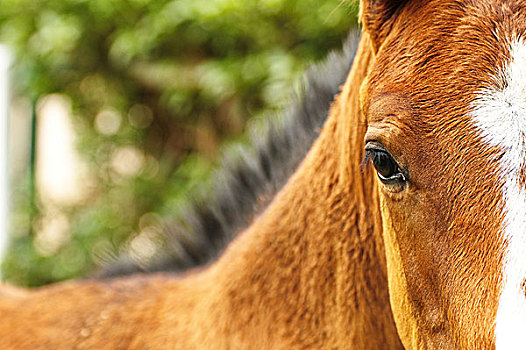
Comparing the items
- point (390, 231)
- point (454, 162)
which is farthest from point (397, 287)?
point (454, 162)

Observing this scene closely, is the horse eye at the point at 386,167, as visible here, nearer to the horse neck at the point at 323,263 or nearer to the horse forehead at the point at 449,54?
the horse forehead at the point at 449,54

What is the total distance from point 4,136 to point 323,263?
408 cm

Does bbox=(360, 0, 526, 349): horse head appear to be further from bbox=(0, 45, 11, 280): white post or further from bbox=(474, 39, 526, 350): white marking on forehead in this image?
bbox=(0, 45, 11, 280): white post

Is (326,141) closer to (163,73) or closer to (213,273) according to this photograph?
(213,273)

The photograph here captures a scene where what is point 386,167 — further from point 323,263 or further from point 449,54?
point 323,263

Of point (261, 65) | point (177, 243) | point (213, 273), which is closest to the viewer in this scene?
point (213, 273)

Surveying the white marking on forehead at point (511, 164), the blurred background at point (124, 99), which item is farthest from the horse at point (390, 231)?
the blurred background at point (124, 99)

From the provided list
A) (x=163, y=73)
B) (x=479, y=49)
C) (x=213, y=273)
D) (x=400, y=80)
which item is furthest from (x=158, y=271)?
(x=163, y=73)

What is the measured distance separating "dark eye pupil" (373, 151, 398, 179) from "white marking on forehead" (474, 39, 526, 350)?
203 mm

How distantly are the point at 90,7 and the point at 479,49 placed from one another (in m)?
3.46

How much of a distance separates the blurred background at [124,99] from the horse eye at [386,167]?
1928mm

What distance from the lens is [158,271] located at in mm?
2316

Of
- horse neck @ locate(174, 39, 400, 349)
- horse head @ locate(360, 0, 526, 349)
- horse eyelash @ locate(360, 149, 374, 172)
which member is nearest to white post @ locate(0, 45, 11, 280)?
horse neck @ locate(174, 39, 400, 349)

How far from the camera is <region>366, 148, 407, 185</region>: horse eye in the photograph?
4.31 feet
